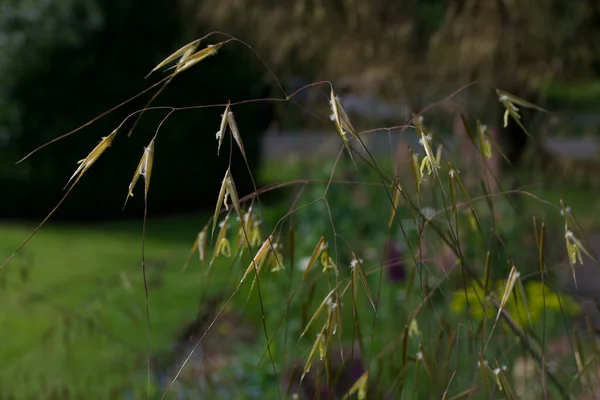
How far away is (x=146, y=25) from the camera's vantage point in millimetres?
8617

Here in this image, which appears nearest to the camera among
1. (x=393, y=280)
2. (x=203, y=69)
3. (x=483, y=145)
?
(x=483, y=145)

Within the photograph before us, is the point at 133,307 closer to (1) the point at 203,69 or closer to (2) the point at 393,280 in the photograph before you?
(2) the point at 393,280

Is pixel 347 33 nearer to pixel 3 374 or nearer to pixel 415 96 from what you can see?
pixel 415 96

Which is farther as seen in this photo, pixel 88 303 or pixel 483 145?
pixel 88 303

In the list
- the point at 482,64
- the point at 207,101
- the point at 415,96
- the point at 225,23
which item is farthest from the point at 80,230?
the point at 482,64

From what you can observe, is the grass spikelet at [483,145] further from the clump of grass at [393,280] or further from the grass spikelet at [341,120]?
the grass spikelet at [341,120]

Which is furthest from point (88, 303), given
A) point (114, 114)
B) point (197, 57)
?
point (114, 114)

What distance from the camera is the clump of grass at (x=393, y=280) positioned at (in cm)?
114

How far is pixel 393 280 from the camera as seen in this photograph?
3.22 meters

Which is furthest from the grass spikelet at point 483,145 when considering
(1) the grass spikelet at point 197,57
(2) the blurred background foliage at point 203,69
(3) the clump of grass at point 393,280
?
(2) the blurred background foliage at point 203,69

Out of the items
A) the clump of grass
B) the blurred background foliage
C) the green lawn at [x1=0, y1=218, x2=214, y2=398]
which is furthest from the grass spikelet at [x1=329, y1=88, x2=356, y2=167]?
the blurred background foliage

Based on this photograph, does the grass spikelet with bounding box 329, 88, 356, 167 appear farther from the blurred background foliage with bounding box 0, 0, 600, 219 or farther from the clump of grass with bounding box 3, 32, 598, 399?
the blurred background foliage with bounding box 0, 0, 600, 219

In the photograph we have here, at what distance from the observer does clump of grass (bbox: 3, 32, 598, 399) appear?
1141 mm

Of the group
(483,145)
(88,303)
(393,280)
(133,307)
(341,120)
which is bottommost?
(133,307)
